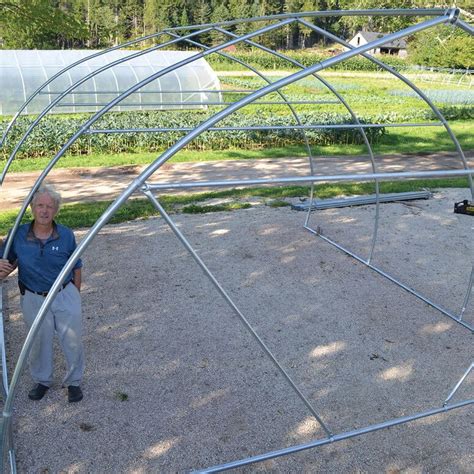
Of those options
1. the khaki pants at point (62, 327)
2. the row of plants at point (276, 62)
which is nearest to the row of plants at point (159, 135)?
the khaki pants at point (62, 327)

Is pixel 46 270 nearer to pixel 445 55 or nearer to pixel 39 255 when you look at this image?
pixel 39 255

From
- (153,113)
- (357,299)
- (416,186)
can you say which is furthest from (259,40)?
(357,299)

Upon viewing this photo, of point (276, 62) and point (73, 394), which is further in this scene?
point (276, 62)

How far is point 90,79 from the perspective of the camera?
19.4 meters

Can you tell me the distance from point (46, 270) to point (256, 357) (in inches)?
89.8

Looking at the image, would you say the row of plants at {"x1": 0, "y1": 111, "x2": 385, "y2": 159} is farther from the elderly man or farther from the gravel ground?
the elderly man

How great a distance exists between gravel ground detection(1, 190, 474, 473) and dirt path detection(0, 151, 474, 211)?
3.63 m

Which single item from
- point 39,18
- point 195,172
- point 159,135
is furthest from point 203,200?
point 159,135

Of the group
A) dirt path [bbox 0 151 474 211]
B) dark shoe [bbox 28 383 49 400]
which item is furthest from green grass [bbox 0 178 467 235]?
dark shoe [bbox 28 383 49 400]

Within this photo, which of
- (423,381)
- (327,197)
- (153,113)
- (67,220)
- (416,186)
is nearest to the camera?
(423,381)

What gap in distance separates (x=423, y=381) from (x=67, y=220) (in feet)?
21.2

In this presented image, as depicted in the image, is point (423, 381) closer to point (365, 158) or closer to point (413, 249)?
point (413, 249)

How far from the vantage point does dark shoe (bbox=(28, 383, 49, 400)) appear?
4.36 m

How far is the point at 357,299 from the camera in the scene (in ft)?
21.1
